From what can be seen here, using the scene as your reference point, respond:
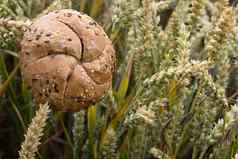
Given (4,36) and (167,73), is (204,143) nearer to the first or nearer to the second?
(167,73)

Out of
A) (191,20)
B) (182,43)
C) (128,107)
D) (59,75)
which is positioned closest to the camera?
(59,75)

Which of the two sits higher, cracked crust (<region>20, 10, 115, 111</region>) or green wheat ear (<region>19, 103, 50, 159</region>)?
cracked crust (<region>20, 10, 115, 111</region>)

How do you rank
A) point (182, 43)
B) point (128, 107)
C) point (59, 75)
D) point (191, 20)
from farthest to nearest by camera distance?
point (191, 20) < point (128, 107) < point (182, 43) < point (59, 75)

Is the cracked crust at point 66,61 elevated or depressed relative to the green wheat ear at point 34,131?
elevated

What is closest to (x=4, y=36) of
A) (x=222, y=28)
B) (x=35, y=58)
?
(x=35, y=58)

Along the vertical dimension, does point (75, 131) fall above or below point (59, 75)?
below

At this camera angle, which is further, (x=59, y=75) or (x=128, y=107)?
(x=128, y=107)

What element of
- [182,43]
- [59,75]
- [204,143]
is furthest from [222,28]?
[59,75]
